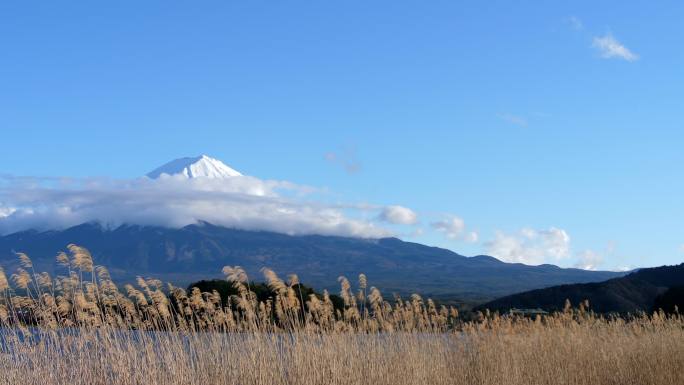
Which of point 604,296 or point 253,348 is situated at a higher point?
point 253,348

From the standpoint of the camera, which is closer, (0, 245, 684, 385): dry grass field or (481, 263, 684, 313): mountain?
(0, 245, 684, 385): dry grass field

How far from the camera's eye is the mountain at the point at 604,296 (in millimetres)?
51875

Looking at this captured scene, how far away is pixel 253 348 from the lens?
1144 cm

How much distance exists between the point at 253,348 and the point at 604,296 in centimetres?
4616

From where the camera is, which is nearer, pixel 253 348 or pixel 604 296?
pixel 253 348

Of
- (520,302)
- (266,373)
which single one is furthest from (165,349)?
(520,302)

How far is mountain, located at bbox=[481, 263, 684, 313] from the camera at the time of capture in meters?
51.9

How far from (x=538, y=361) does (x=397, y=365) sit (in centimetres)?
314

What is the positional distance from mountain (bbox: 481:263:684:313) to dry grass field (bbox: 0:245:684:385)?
122 feet

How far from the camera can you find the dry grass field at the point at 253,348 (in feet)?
36.6

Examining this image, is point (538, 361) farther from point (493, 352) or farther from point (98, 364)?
point (98, 364)

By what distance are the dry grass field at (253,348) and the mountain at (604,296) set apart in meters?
37.1

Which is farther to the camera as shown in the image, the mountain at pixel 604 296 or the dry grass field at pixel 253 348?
the mountain at pixel 604 296

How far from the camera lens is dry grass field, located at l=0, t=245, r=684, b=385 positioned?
36.6 ft
